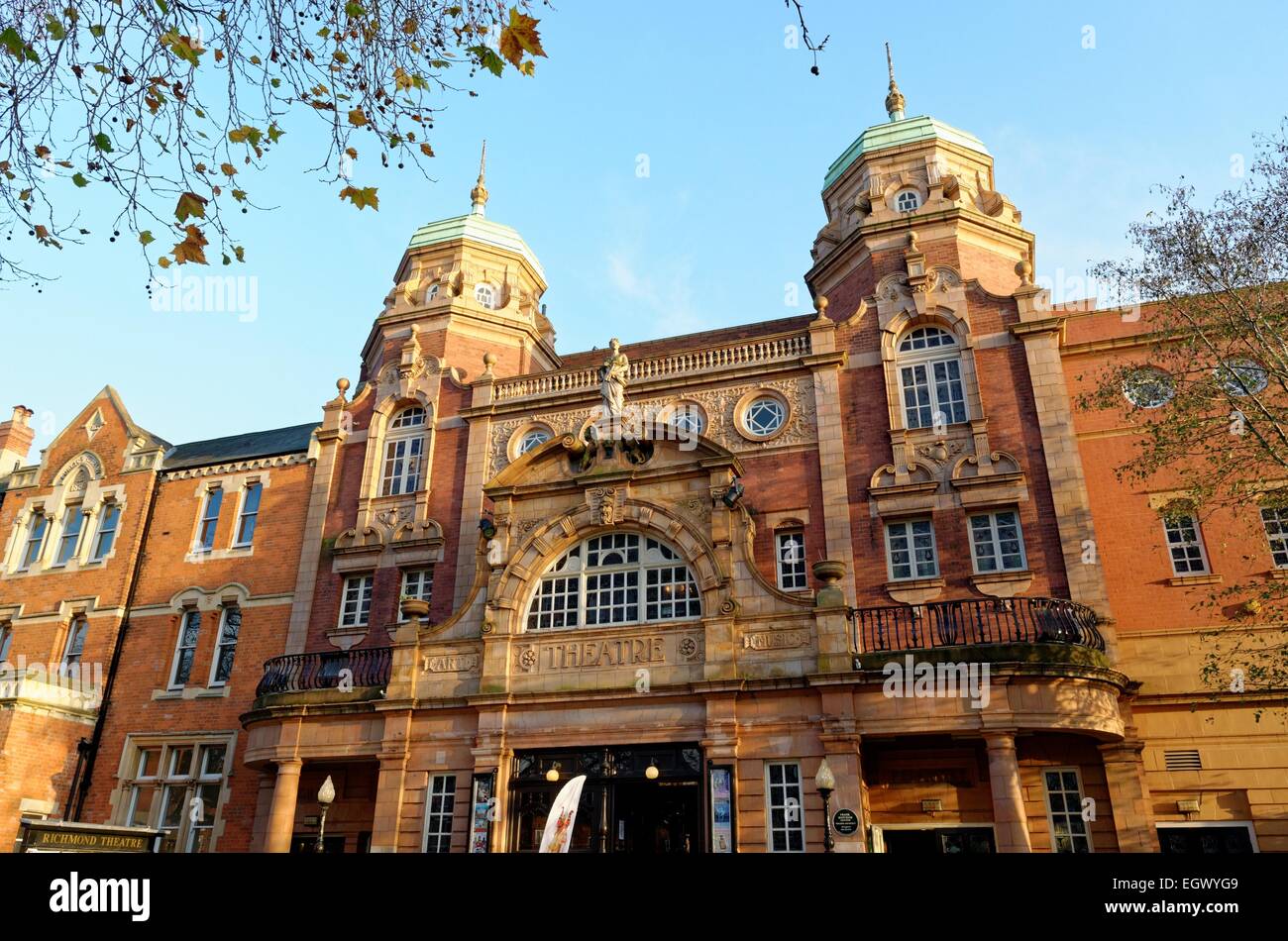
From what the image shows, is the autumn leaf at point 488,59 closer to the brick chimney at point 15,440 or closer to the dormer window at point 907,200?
the dormer window at point 907,200

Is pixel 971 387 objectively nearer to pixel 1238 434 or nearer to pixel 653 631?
pixel 1238 434

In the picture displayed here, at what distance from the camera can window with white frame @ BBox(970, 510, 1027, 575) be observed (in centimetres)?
1953

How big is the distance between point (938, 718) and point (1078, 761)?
3.68 metres

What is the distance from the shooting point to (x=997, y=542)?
1977 centimetres

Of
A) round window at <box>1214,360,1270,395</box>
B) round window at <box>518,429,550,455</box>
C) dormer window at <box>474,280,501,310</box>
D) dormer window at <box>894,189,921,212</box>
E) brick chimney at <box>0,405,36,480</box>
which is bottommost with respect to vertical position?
round window at <box>1214,360,1270,395</box>

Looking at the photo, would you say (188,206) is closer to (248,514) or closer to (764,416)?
(764,416)

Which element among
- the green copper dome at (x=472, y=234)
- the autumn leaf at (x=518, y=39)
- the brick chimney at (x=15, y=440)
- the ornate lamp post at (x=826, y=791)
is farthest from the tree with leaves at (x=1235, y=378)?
the brick chimney at (x=15, y=440)

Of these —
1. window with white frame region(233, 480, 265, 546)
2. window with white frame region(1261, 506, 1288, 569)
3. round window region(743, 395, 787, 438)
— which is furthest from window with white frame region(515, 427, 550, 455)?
window with white frame region(1261, 506, 1288, 569)

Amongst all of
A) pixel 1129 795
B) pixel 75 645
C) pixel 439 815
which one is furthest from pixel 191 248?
pixel 75 645

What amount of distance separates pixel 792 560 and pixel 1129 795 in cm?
802

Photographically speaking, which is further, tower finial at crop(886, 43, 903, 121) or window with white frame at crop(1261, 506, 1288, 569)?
tower finial at crop(886, 43, 903, 121)

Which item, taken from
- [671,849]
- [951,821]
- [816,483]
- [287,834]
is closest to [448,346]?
[816,483]

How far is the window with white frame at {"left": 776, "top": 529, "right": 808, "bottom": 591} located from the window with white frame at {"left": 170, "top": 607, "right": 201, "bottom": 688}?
16.6 meters

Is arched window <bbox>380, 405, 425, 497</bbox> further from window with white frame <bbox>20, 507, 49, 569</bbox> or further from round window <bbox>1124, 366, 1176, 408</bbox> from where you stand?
round window <bbox>1124, 366, 1176, 408</bbox>
